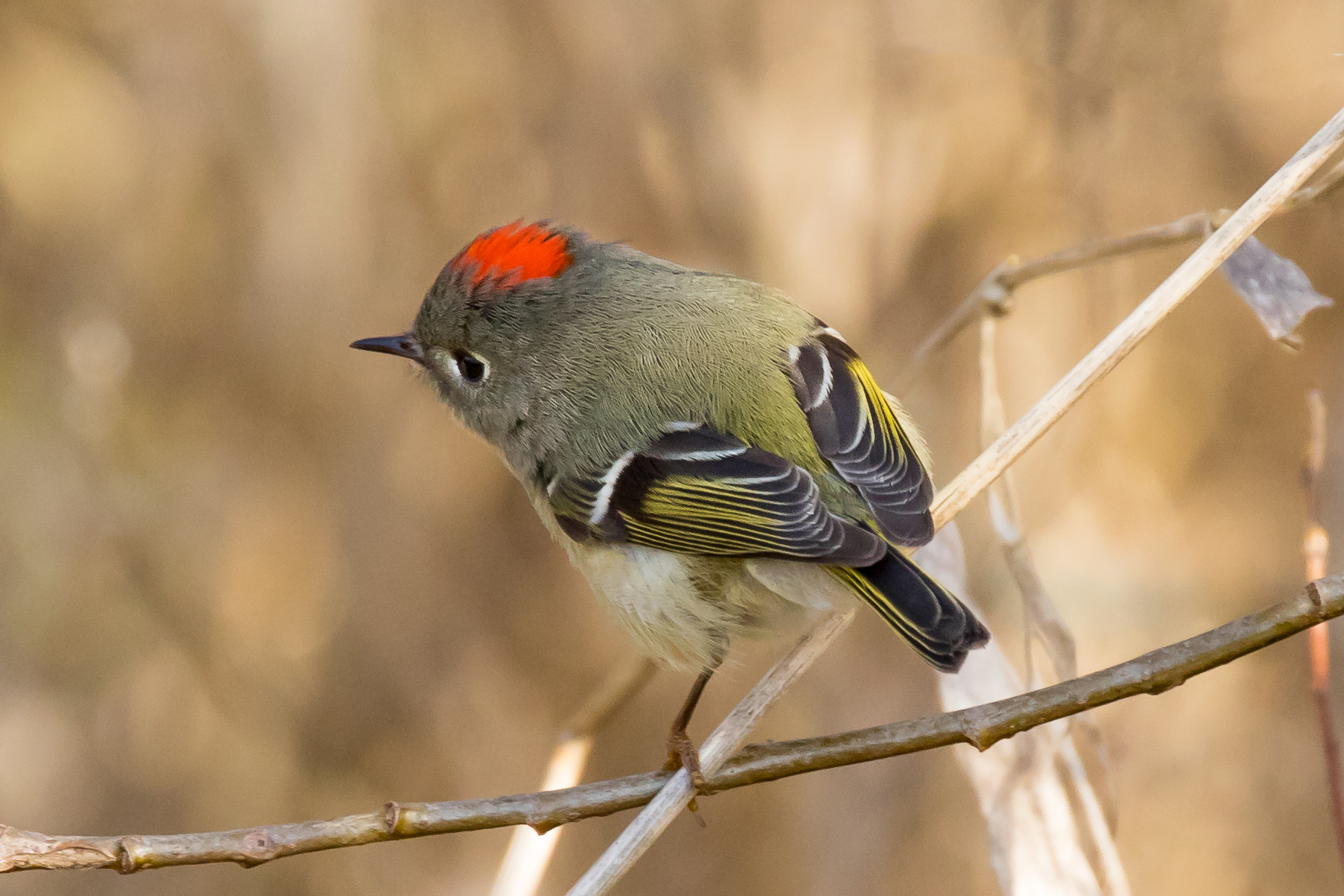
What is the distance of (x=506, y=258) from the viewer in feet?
7.05

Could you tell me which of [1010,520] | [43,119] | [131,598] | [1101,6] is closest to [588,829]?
[131,598]

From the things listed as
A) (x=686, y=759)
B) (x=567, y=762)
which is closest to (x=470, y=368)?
(x=567, y=762)

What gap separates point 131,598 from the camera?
292 cm

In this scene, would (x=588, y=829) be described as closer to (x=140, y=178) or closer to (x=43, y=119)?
(x=140, y=178)

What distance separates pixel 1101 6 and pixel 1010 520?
149cm

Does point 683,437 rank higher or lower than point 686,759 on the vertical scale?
higher

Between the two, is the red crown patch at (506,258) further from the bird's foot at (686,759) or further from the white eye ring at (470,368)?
the bird's foot at (686,759)

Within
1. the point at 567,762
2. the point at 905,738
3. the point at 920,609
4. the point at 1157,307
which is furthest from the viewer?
the point at 567,762

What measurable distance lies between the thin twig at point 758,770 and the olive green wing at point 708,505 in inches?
10.9

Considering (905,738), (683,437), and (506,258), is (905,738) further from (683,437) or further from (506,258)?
(506,258)

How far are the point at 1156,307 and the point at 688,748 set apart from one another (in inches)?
39.4

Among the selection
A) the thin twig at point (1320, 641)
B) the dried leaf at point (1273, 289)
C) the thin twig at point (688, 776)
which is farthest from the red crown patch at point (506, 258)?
the thin twig at point (1320, 641)

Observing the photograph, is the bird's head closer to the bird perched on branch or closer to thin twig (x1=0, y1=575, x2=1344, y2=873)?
the bird perched on branch

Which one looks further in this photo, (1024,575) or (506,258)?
(506,258)
